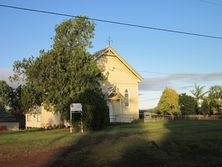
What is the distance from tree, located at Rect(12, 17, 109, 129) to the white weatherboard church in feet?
27.7

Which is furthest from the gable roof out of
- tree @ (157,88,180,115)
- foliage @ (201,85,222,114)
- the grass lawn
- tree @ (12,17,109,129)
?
the grass lawn

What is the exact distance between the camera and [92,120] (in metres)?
33.3

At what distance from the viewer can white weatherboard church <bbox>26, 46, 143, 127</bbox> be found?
48719 millimetres

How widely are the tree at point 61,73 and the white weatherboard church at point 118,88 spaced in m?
8.45

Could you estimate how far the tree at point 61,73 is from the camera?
3662cm

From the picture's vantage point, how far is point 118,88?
166 feet

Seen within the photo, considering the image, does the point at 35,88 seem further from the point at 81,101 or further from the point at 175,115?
the point at 175,115

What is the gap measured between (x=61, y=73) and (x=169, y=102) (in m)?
23.5

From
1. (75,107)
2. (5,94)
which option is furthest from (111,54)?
(75,107)

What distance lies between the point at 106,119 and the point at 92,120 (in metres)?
2.20

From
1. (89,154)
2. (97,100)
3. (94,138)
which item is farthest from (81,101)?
(89,154)

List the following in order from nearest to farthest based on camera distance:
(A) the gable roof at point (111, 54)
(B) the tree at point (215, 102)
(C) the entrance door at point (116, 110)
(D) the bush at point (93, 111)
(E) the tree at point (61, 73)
Result: (D) the bush at point (93, 111) → (E) the tree at point (61, 73) → (A) the gable roof at point (111, 54) → (C) the entrance door at point (116, 110) → (B) the tree at point (215, 102)

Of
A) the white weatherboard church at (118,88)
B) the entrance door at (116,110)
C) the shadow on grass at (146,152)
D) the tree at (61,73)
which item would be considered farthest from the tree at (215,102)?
the shadow on grass at (146,152)

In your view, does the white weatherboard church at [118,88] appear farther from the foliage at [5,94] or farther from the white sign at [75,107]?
the white sign at [75,107]
